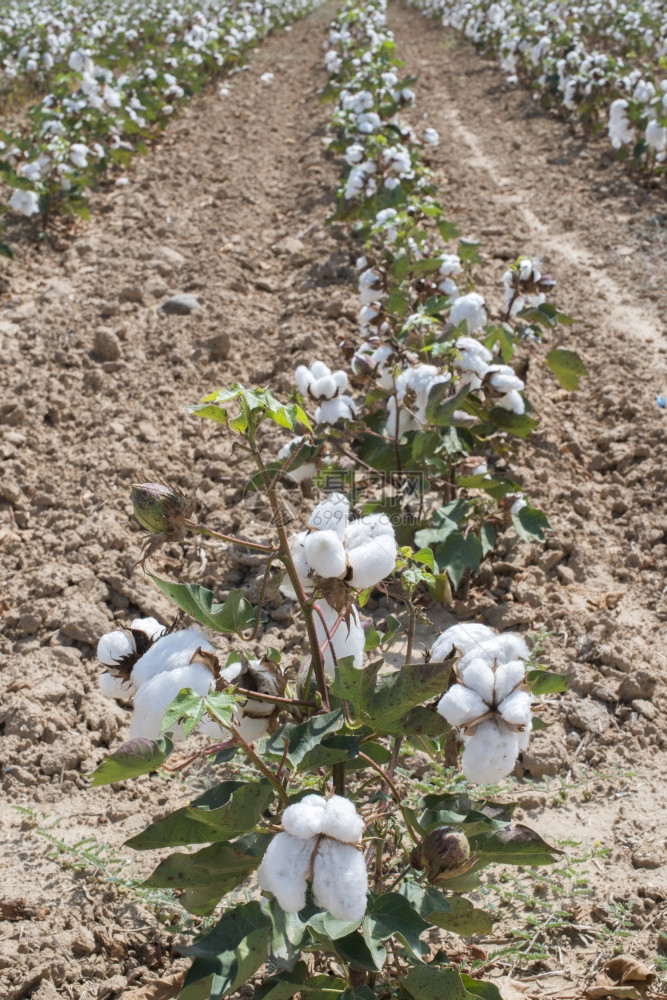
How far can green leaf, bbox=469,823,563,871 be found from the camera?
1.24 m

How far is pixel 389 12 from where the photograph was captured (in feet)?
66.2

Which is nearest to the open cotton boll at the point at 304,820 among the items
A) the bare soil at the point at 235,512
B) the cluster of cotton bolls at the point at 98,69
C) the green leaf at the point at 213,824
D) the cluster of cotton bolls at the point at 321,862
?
the cluster of cotton bolls at the point at 321,862

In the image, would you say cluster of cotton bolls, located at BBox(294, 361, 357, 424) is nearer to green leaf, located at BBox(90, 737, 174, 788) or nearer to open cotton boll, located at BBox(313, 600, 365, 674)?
open cotton boll, located at BBox(313, 600, 365, 674)

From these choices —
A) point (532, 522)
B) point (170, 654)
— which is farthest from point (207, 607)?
point (532, 522)

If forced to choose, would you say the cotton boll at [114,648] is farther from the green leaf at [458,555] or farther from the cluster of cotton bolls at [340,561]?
the green leaf at [458,555]

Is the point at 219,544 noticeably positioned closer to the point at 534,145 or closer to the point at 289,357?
the point at 289,357

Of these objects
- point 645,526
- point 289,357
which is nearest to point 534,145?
point 289,357

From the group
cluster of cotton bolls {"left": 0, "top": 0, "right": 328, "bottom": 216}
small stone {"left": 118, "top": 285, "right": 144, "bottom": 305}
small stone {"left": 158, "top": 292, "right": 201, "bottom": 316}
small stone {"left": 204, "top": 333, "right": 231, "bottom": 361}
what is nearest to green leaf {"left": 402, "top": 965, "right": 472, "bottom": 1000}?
small stone {"left": 204, "top": 333, "right": 231, "bottom": 361}

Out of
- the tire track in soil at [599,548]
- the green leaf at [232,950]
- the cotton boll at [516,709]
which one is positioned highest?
the cotton boll at [516,709]

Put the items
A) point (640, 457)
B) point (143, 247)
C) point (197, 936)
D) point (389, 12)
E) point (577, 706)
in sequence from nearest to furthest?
1. point (197, 936)
2. point (577, 706)
3. point (640, 457)
4. point (143, 247)
5. point (389, 12)

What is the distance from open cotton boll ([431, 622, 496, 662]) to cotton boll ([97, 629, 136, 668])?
47 cm

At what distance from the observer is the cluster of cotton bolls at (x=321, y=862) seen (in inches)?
38.7

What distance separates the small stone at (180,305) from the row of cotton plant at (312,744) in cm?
319

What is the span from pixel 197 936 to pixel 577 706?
1105mm
